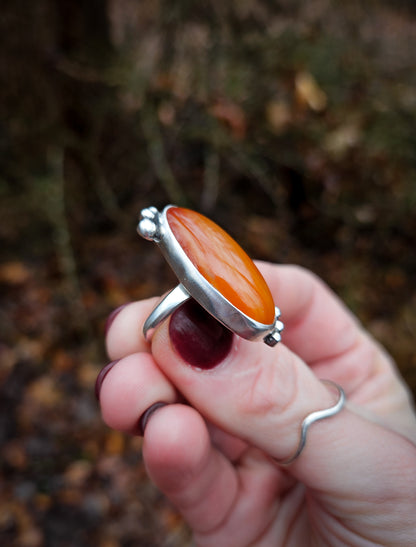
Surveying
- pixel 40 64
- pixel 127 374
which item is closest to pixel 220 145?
pixel 40 64

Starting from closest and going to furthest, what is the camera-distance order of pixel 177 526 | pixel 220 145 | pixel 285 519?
pixel 285 519, pixel 177 526, pixel 220 145

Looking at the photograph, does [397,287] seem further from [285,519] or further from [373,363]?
[285,519]

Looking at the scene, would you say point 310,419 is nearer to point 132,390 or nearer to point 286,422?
point 286,422

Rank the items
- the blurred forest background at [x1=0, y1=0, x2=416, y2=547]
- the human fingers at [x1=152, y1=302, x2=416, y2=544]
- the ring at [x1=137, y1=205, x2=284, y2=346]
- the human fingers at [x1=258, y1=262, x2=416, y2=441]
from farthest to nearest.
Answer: the blurred forest background at [x1=0, y1=0, x2=416, y2=547]
the human fingers at [x1=258, y1=262, x2=416, y2=441]
the human fingers at [x1=152, y1=302, x2=416, y2=544]
the ring at [x1=137, y1=205, x2=284, y2=346]

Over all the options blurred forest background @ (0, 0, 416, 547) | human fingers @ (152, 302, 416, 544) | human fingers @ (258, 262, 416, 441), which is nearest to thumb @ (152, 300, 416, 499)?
human fingers @ (152, 302, 416, 544)

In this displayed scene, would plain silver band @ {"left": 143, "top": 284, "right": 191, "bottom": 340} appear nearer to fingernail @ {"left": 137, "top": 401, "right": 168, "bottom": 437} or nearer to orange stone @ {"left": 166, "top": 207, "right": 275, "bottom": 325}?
orange stone @ {"left": 166, "top": 207, "right": 275, "bottom": 325}

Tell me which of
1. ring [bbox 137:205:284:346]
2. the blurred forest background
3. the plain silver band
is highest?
ring [bbox 137:205:284:346]
